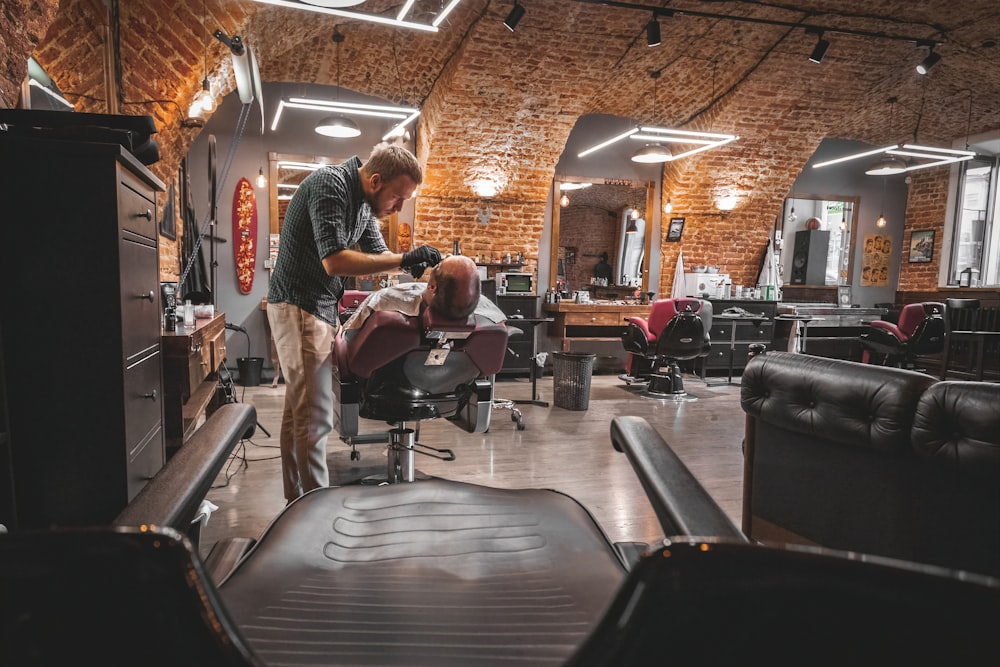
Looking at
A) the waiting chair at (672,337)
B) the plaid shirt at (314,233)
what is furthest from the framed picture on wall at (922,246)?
the plaid shirt at (314,233)

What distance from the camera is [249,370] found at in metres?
6.16

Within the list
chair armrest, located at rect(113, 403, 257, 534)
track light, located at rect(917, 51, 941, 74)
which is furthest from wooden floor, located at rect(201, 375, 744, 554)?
track light, located at rect(917, 51, 941, 74)

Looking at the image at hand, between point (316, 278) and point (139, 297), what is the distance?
617 mm

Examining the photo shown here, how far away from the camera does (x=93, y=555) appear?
0.39 m

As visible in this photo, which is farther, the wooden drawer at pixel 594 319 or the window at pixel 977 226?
the window at pixel 977 226

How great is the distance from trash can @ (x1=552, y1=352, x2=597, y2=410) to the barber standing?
2913 millimetres

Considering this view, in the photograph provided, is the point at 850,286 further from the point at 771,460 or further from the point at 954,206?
the point at 771,460

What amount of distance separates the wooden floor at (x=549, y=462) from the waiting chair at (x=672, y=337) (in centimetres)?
52

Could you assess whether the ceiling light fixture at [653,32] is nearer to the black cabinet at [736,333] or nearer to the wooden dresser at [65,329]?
the black cabinet at [736,333]

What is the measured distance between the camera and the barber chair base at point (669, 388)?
5848 mm

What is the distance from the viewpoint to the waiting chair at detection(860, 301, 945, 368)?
6.16 metres

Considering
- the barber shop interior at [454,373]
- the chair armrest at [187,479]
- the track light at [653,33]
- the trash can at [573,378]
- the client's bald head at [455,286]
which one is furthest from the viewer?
the track light at [653,33]

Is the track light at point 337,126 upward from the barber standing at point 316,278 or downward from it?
upward

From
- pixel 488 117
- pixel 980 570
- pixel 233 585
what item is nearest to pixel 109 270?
pixel 233 585
